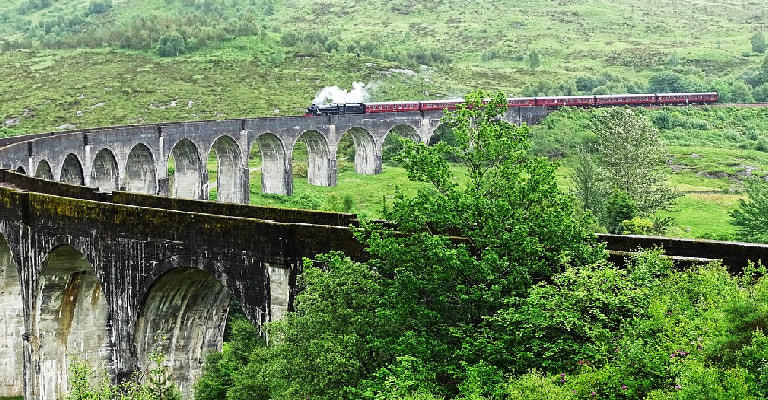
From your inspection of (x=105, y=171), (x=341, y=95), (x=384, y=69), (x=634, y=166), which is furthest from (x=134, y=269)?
(x=384, y=69)

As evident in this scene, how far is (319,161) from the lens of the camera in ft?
291

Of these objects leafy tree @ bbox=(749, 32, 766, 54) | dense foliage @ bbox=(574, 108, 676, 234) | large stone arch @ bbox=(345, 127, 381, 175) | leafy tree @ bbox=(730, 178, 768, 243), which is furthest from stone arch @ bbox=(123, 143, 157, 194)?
leafy tree @ bbox=(749, 32, 766, 54)

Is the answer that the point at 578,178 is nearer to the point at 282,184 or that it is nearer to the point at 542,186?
the point at 282,184

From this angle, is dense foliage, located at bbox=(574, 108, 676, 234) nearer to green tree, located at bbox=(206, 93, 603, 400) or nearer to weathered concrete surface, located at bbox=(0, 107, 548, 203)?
weathered concrete surface, located at bbox=(0, 107, 548, 203)

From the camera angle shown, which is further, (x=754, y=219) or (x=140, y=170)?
(x=140, y=170)

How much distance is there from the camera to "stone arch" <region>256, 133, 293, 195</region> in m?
81.6

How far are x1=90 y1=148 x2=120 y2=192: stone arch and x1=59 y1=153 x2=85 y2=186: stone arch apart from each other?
3161 mm

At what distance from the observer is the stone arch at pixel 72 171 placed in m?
58.8

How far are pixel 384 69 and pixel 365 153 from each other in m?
52.4

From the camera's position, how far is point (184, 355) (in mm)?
29094

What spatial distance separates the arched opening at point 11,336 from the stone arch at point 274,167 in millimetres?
45369

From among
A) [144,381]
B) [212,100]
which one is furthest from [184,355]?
[212,100]

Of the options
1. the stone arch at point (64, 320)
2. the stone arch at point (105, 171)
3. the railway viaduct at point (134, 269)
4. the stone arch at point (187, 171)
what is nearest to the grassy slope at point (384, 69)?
the stone arch at point (187, 171)

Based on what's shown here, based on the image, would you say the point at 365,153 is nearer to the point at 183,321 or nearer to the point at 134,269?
the point at 183,321
